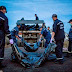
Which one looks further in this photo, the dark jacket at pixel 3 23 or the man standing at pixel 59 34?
the man standing at pixel 59 34

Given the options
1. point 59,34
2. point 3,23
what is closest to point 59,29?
point 59,34

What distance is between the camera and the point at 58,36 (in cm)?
361

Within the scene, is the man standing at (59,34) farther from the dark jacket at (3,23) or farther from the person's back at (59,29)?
the dark jacket at (3,23)

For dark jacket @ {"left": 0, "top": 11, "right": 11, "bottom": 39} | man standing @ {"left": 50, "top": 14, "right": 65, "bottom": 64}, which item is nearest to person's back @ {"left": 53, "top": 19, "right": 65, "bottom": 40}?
man standing @ {"left": 50, "top": 14, "right": 65, "bottom": 64}

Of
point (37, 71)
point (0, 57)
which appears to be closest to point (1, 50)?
point (0, 57)

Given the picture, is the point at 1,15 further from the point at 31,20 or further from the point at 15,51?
the point at 31,20

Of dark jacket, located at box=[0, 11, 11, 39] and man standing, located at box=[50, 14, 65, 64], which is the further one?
man standing, located at box=[50, 14, 65, 64]

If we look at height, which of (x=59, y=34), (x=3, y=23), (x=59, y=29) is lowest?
(x=59, y=34)

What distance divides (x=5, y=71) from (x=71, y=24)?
145 inches

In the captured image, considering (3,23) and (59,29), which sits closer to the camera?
(3,23)

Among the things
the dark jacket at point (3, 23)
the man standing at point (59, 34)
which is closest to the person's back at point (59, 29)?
the man standing at point (59, 34)

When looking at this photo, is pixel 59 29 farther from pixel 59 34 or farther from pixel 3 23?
pixel 3 23

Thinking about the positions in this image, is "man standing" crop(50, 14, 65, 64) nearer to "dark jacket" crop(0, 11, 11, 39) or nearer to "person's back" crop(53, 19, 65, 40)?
"person's back" crop(53, 19, 65, 40)

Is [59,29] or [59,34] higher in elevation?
[59,29]
